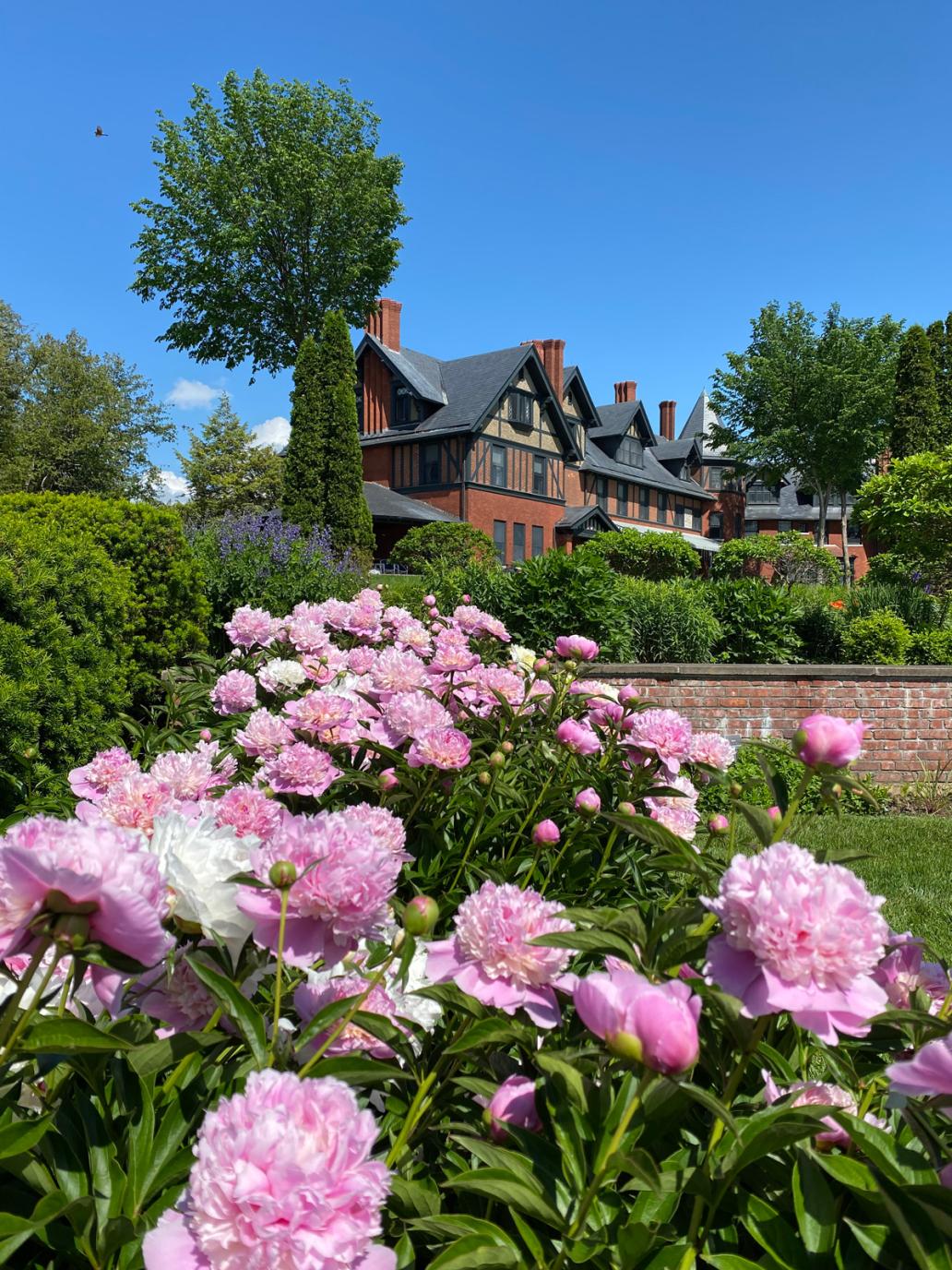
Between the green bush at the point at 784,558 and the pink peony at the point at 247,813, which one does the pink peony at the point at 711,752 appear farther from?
the green bush at the point at 784,558

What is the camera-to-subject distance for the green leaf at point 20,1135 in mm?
647

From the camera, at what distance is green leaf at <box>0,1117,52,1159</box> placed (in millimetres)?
647

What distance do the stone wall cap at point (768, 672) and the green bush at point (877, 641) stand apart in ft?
3.56

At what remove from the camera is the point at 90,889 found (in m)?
0.61

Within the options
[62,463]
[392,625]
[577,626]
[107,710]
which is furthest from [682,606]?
[62,463]

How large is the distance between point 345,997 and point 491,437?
26.6m

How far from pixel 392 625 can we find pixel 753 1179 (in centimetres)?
264

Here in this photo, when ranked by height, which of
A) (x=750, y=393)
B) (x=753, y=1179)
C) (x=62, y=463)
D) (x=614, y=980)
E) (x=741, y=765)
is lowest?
(x=741, y=765)

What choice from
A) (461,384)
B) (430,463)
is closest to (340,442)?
(430,463)

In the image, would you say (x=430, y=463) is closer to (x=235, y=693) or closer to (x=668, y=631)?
(x=668, y=631)

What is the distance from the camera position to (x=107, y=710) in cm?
361

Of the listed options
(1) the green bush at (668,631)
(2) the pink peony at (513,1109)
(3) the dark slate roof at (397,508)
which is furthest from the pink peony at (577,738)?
(3) the dark slate roof at (397,508)

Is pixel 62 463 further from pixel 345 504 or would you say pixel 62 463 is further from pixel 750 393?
pixel 750 393

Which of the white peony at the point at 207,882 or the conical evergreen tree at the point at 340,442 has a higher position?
the conical evergreen tree at the point at 340,442
